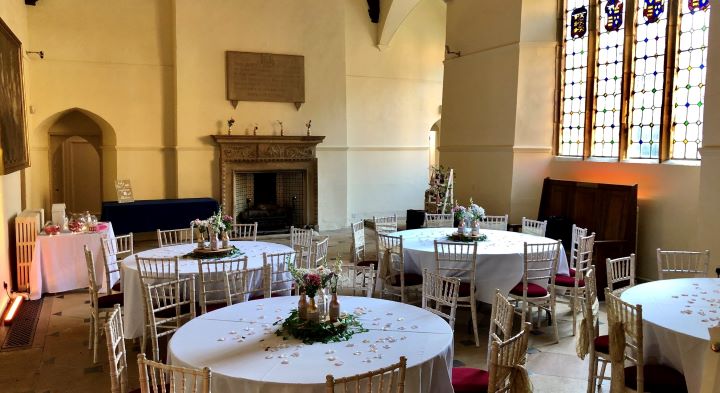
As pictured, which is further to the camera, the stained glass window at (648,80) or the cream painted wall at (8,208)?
the stained glass window at (648,80)

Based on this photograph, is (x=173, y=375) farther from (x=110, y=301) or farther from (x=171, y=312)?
(x=110, y=301)

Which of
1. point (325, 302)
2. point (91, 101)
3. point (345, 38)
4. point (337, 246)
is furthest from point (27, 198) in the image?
point (325, 302)

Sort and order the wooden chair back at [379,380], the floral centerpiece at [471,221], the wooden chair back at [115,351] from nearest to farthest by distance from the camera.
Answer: the wooden chair back at [379,380] → the wooden chair back at [115,351] → the floral centerpiece at [471,221]

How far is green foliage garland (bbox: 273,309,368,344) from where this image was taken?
10.4ft

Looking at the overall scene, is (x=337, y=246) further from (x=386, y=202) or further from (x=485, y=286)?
(x=485, y=286)

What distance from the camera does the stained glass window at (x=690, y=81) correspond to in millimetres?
6988

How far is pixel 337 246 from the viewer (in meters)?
10.3

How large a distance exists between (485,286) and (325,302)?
2.67 metres

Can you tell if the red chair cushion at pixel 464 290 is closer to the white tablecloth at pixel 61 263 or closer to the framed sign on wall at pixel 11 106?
the white tablecloth at pixel 61 263

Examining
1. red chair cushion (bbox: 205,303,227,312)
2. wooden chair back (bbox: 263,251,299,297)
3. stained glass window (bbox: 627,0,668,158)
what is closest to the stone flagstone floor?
red chair cushion (bbox: 205,303,227,312)

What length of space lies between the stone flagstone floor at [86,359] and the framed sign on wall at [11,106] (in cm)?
185

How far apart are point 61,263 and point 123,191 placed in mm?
3464

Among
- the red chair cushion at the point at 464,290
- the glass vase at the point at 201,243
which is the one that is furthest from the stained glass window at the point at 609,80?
the glass vase at the point at 201,243

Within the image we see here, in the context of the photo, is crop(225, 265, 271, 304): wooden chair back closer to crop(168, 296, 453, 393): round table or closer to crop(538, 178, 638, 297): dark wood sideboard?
crop(168, 296, 453, 393): round table
